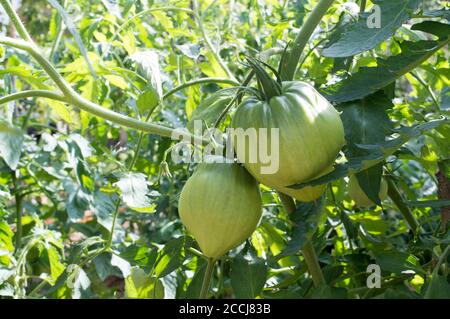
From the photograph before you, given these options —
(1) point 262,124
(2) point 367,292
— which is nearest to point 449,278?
(2) point 367,292

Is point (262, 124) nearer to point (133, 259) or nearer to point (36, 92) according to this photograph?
point (36, 92)

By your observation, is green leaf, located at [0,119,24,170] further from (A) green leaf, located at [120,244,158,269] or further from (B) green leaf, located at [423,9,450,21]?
(B) green leaf, located at [423,9,450,21]

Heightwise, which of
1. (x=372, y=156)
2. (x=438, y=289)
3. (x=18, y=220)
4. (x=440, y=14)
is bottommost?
(x=18, y=220)

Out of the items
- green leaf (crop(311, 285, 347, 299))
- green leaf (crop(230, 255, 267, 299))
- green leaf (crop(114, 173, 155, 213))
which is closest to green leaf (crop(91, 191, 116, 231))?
green leaf (crop(114, 173, 155, 213))

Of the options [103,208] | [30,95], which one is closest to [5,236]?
[103,208]

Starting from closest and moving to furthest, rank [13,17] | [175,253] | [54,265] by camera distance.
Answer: [13,17], [175,253], [54,265]

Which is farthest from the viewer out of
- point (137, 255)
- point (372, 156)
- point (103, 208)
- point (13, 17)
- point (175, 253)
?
point (103, 208)

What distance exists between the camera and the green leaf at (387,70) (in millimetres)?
579

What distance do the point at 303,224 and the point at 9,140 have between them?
0.36 metres

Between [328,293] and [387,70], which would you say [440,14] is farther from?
[328,293]

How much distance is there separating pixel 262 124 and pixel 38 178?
0.85 metres

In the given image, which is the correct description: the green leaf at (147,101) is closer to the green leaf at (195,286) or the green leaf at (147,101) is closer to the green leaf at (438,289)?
the green leaf at (195,286)

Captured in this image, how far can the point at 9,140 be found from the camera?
729 mm

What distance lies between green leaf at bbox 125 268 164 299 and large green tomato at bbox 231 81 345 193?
28 centimetres
